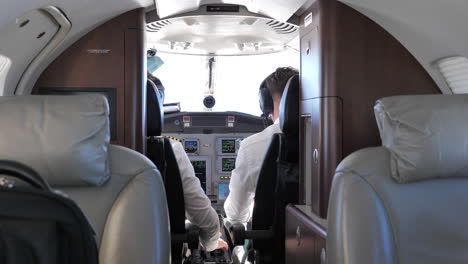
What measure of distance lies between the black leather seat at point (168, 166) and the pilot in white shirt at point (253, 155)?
0.40 metres

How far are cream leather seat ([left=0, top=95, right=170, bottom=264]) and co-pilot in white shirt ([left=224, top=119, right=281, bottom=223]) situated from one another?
134 cm

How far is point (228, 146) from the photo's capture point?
4.85 m

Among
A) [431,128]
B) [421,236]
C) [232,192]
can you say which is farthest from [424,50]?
[232,192]

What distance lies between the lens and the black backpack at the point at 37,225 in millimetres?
768

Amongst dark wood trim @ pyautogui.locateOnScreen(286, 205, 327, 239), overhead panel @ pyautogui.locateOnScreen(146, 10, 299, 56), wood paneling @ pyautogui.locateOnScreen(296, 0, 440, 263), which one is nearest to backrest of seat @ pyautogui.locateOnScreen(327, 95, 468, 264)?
dark wood trim @ pyautogui.locateOnScreen(286, 205, 327, 239)

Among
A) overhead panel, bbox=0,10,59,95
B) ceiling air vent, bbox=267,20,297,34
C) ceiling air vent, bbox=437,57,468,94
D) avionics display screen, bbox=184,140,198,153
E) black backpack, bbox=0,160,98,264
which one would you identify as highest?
ceiling air vent, bbox=267,20,297,34

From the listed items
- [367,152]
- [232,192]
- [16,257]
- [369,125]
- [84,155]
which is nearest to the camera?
[16,257]

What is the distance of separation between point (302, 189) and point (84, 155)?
4.98ft

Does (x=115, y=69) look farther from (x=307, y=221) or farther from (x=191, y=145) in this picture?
(x=191, y=145)

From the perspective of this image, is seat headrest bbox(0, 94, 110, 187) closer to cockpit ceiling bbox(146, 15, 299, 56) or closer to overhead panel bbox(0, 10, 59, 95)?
overhead panel bbox(0, 10, 59, 95)

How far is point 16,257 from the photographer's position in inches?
29.8

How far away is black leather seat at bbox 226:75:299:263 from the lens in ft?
8.54

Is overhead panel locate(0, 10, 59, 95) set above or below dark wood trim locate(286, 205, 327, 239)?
above

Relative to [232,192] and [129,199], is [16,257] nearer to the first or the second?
[129,199]
